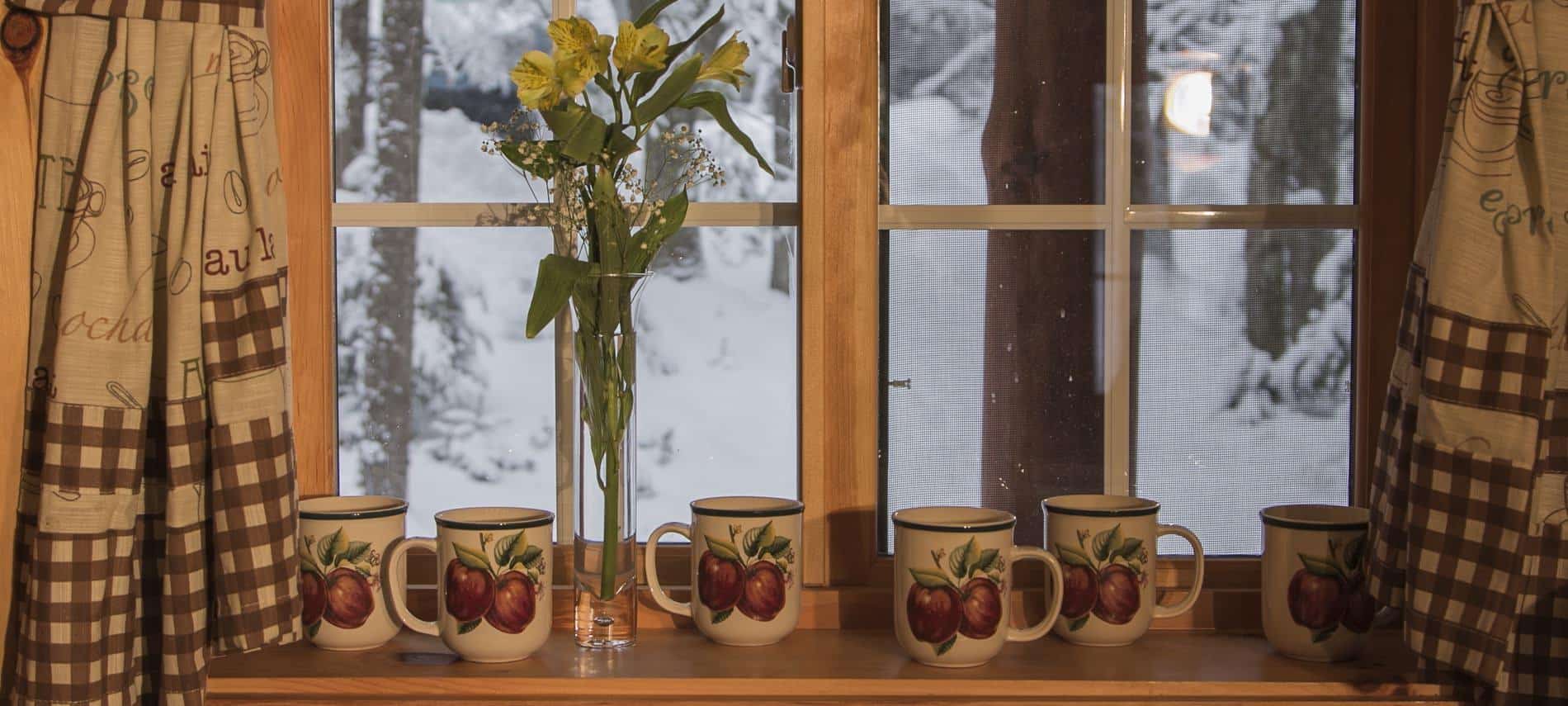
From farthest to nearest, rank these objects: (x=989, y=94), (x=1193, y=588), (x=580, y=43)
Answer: (x=989, y=94), (x=1193, y=588), (x=580, y=43)

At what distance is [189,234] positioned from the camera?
1154 mm

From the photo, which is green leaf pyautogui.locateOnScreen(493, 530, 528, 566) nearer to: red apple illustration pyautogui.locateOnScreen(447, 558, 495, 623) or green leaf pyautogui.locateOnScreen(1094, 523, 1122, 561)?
red apple illustration pyautogui.locateOnScreen(447, 558, 495, 623)

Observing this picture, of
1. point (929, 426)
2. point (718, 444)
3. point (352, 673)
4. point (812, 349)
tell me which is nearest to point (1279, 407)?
point (929, 426)

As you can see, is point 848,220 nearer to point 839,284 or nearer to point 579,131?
point 839,284

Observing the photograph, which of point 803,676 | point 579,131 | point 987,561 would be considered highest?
point 579,131

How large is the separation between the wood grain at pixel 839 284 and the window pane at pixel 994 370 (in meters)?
0.05

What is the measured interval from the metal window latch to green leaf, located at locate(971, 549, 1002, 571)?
57 centimetres

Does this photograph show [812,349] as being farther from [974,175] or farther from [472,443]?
[472,443]

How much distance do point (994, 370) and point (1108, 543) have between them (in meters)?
0.26

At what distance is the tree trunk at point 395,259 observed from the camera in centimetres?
146

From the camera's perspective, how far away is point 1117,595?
129 cm

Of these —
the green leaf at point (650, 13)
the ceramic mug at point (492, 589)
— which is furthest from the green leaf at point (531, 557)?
the green leaf at point (650, 13)

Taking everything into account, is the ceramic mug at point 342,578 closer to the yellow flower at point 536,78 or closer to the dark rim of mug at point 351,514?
the dark rim of mug at point 351,514

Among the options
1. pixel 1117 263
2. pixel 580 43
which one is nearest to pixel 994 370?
pixel 1117 263
